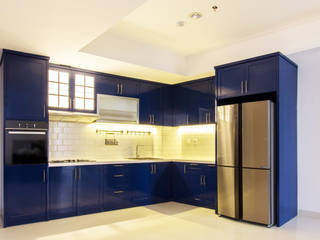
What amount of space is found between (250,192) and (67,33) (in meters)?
3.23

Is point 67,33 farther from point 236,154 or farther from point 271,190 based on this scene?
point 271,190

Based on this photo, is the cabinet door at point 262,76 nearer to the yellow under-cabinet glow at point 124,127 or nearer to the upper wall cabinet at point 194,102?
the upper wall cabinet at point 194,102

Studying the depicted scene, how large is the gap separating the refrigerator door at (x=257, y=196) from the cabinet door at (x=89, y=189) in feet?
7.43

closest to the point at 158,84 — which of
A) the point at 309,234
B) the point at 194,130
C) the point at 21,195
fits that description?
the point at 194,130

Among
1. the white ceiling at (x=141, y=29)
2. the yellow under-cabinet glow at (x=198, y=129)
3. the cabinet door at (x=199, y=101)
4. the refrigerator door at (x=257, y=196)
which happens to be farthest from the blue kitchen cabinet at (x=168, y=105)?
the refrigerator door at (x=257, y=196)

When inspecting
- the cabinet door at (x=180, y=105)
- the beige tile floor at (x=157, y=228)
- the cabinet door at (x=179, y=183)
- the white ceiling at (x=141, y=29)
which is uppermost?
the white ceiling at (x=141, y=29)

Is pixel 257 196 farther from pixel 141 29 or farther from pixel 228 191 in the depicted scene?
pixel 141 29

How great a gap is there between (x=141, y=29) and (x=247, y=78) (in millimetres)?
1777

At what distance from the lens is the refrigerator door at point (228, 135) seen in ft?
14.0

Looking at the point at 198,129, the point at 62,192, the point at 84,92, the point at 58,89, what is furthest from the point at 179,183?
the point at 58,89

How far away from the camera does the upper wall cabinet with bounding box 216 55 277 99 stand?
Answer: 411 centimetres

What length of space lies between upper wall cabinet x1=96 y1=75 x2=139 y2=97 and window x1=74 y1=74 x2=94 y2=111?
0.48ft

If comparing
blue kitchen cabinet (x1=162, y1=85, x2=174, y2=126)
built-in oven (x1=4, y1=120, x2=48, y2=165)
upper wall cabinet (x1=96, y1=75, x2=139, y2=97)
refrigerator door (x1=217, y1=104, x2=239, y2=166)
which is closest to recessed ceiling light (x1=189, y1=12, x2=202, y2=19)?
refrigerator door (x1=217, y1=104, x2=239, y2=166)

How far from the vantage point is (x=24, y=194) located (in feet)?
13.1
